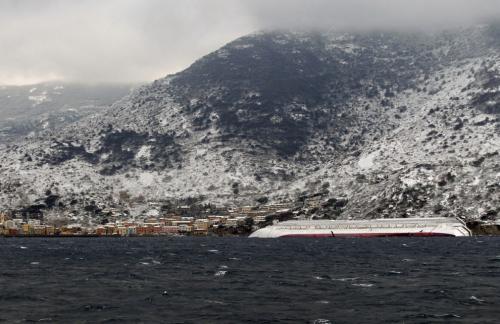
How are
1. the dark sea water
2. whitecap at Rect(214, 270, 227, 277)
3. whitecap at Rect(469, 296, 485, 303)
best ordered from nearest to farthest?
the dark sea water, whitecap at Rect(469, 296, 485, 303), whitecap at Rect(214, 270, 227, 277)

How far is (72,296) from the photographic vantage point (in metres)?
93.3

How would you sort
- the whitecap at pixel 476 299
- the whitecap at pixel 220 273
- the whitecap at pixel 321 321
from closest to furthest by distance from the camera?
the whitecap at pixel 321 321 → the whitecap at pixel 476 299 → the whitecap at pixel 220 273

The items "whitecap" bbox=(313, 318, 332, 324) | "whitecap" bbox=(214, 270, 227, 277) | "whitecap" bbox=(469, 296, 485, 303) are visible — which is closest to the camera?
"whitecap" bbox=(313, 318, 332, 324)

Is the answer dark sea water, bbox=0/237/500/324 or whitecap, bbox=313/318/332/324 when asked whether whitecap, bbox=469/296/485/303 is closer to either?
dark sea water, bbox=0/237/500/324

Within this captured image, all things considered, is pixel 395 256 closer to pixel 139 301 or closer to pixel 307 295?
pixel 307 295

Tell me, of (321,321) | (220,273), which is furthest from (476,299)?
(220,273)

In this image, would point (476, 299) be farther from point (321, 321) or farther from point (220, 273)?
point (220, 273)

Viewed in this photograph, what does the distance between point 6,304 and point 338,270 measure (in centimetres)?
6012

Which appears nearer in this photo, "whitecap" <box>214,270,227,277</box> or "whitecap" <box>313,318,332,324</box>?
"whitecap" <box>313,318,332,324</box>

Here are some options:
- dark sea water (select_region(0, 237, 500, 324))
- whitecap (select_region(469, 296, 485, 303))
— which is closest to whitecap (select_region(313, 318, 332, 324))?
dark sea water (select_region(0, 237, 500, 324))

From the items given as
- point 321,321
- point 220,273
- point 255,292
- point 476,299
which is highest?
point 220,273

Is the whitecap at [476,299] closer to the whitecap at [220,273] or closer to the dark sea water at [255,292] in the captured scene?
the dark sea water at [255,292]

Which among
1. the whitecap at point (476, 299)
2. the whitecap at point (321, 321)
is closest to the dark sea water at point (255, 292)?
the whitecap at point (321, 321)

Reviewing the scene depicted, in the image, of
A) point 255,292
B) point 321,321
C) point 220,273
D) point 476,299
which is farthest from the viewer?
point 220,273
